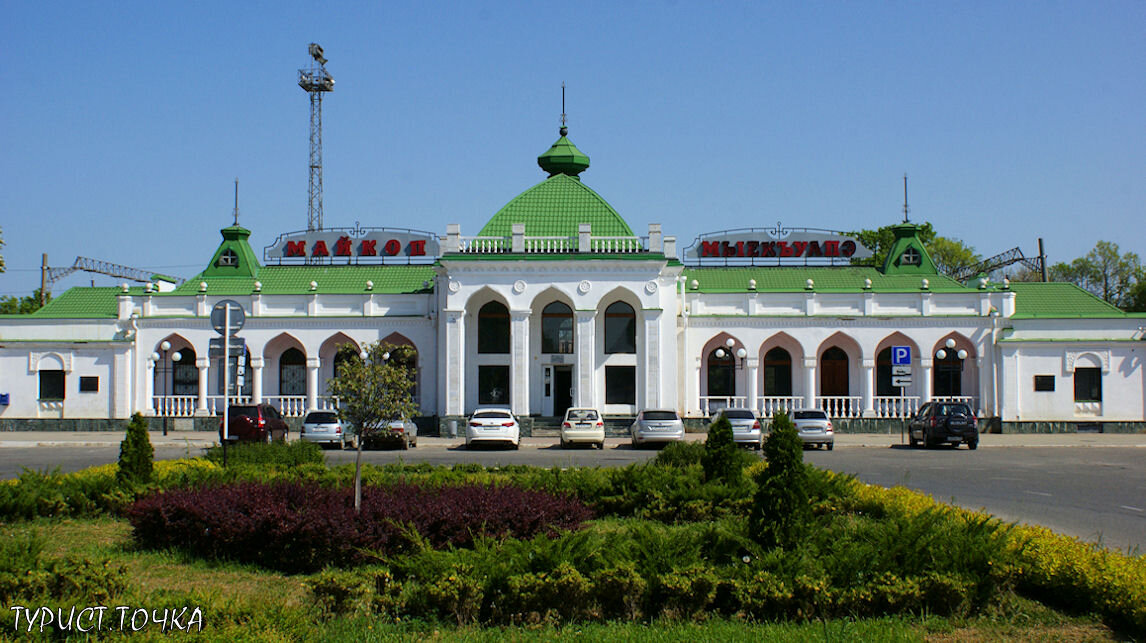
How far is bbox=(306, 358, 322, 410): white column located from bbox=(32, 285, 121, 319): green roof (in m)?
8.77

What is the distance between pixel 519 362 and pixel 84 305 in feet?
68.3

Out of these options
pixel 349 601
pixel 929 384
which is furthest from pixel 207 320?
pixel 349 601

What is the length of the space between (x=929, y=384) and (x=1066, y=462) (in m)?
14.0

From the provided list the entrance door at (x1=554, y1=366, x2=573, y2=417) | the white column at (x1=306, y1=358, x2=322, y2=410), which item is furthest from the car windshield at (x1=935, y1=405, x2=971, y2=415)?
the white column at (x1=306, y1=358, x2=322, y2=410)

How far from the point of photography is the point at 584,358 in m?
35.8

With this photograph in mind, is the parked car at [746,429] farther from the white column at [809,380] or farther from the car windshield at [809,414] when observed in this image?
the white column at [809,380]

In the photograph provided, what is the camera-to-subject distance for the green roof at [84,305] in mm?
41062

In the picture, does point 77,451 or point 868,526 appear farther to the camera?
point 77,451

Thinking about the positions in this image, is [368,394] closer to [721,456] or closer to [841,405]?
[721,456]

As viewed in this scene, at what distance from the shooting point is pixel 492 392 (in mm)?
38188

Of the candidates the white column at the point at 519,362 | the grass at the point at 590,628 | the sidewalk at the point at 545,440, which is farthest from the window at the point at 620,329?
the grass at the point at 590,628

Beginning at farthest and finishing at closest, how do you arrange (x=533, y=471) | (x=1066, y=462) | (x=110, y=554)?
(x=1066, y=462), (x=533, y=471), (x=110, y=554)

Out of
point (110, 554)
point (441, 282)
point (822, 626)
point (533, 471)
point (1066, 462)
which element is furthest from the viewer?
point (441, 282)

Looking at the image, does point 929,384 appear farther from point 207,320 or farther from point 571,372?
point 207,320
